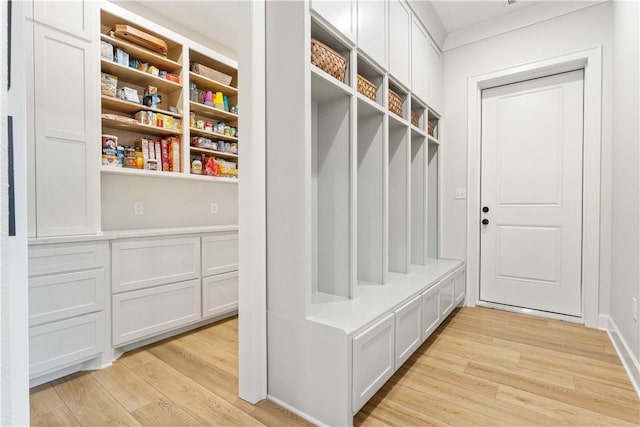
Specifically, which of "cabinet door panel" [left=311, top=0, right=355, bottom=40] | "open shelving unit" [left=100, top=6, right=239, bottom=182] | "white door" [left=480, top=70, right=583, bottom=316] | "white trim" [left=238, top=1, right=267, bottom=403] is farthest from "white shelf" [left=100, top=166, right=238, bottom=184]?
"white door" [left=480, top=70, right=583, bottom=316]

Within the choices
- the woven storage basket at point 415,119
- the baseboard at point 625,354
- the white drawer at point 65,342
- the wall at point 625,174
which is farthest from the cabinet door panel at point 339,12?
the baseboard at point 625,354

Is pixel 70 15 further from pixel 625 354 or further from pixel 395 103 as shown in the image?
pixel 625 354

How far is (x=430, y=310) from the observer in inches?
91.2

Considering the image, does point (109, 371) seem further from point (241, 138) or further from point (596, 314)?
point (596, 314)

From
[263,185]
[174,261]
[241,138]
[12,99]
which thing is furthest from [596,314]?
A: [12,99]

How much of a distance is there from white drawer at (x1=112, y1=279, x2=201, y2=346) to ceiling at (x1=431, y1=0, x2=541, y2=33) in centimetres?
328

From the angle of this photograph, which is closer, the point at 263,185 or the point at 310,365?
the point at 310,365

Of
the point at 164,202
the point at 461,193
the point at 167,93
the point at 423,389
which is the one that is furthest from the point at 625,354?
the point at 167,93

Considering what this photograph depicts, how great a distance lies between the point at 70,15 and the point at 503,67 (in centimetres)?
351

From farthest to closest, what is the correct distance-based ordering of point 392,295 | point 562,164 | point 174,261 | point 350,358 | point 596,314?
1. point 562,164
2. point 596,314
3. point 174,261
4. point 392,295
5. point 350,358

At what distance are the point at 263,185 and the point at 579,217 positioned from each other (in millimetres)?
2810

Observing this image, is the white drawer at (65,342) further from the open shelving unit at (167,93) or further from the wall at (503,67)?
the wall at (503,67)

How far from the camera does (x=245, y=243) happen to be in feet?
5.57

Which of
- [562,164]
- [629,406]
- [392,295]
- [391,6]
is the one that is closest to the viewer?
[629,406]
